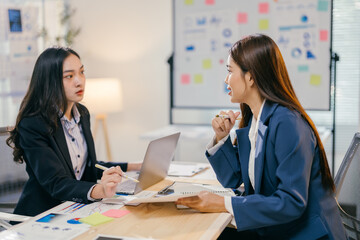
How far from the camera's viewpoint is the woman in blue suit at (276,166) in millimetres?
1284

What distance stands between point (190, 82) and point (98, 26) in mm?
1269

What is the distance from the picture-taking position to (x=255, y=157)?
1.44 meters

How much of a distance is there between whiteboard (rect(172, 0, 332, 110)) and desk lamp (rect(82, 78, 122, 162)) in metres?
0.55

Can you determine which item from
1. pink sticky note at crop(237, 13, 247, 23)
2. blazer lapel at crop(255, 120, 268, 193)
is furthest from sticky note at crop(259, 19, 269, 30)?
blazer lapel at crop(255, 120, 268, 193)

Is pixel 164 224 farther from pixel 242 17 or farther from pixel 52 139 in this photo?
pixel 242 17

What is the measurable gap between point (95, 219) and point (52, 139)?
0.48 m

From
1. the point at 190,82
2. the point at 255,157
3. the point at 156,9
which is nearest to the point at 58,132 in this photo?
the point at 255,157

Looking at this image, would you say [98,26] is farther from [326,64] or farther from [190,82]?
[326,64]

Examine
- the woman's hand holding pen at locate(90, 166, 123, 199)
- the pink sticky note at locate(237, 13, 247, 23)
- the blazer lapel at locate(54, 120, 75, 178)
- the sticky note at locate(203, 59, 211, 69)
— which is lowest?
the woman's hand holding pen at locate(90, 166, 123, 199)

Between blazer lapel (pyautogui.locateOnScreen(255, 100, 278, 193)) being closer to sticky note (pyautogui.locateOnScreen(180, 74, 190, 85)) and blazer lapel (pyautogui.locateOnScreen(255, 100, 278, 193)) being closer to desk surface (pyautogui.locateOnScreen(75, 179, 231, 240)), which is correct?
desk surface (pyautogui.locateOnScreen(75, 179, 231, 240))

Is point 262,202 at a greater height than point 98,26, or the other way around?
point 98,26

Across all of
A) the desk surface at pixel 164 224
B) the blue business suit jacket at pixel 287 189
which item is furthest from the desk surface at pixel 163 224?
the blue business suit jacket at pixel 287 189

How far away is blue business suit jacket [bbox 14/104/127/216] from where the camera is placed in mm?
1536

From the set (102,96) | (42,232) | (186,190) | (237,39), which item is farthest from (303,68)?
(42,232)
